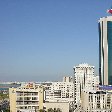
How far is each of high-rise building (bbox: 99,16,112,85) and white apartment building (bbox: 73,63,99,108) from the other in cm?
879

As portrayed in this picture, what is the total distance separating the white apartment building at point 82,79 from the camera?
67.2 meters

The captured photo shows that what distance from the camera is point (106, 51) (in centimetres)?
8019

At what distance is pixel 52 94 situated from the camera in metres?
68.0

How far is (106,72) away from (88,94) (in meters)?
28.9

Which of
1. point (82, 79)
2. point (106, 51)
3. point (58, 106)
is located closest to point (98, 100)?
point (58, 106)

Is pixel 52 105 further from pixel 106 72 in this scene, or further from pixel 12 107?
pixel 106 72

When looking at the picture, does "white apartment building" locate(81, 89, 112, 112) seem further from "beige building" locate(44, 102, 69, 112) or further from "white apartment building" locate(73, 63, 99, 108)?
"white apartment building" locate(73, 63, 99, 108)

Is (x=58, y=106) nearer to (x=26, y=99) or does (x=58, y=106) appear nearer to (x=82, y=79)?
(x=26, y=99)

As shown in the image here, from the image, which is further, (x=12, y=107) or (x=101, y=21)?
(x=101, y=21)

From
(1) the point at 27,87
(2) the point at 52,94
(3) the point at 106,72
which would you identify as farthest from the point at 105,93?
(3) the point at 106,72

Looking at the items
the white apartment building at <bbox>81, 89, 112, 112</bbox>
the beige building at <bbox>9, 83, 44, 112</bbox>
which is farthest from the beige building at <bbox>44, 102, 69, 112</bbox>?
the white apartment building at <bbox>81, 89, 112, 112</bbox>

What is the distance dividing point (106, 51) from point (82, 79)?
1428cm

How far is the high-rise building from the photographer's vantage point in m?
79.9

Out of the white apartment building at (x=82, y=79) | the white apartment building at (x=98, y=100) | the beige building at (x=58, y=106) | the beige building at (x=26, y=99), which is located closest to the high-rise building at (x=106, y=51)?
the white apartment building at (x=82, y=79)
